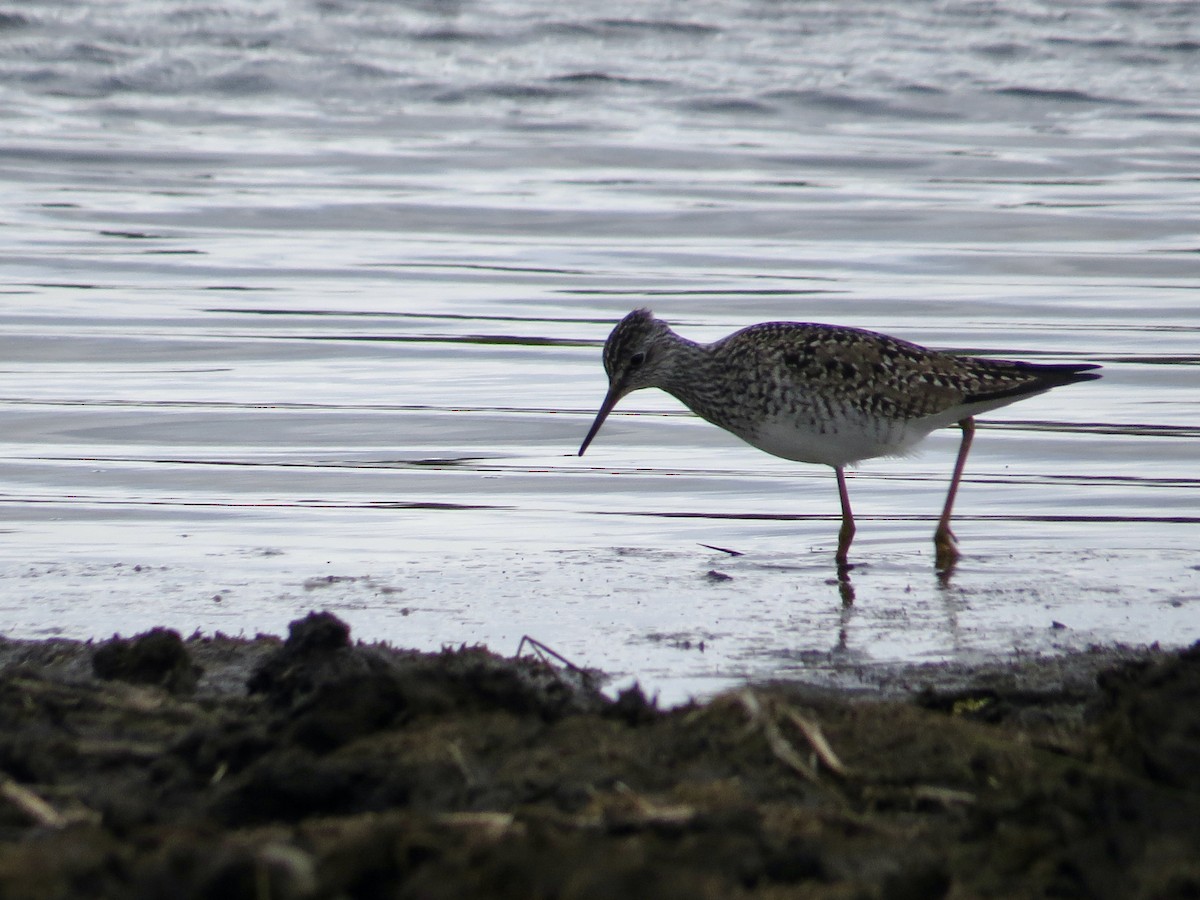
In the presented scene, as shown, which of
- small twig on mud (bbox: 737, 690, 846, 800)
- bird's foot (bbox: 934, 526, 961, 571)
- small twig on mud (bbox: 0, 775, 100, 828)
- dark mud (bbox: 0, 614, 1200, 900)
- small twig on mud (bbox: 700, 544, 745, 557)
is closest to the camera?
dark mud (bbox: 0, 614, 1200, 900)

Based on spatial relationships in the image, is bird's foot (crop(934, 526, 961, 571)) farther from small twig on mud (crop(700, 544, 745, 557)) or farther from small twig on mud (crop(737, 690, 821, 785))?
small twig on mud (crop(737, 690, 821, 785))

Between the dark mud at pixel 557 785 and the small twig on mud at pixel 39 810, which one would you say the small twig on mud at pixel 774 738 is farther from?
the small twig on mud at pixel 39 810

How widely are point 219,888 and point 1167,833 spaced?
70.4 inches

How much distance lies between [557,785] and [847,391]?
460cm

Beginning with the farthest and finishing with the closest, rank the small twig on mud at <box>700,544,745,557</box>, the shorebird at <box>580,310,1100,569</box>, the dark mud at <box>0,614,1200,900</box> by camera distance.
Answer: the shorebird at <box>580,310,1100,569</box>, the small twig on mud at <box>700,544,745,557</box>, the dark mud at <box>0,614,1200,900</box>

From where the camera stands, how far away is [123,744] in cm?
405

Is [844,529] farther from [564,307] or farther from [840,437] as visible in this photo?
[564,307]

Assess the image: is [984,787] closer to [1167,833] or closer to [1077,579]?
[1167,833]

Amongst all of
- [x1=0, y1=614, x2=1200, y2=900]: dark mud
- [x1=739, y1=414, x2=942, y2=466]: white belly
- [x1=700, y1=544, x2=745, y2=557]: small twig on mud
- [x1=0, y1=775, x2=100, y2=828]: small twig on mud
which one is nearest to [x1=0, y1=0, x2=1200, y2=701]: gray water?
[x1=700, y1=544, x2=745, y2=557]: small twig on mud

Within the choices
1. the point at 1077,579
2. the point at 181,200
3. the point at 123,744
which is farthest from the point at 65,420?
the point at 181,200

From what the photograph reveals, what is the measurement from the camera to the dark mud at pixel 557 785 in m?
2.97

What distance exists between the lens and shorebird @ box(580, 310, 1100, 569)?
317 inches

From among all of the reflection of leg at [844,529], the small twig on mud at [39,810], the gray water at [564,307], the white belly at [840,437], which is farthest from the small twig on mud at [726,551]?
the small twig on mud at [39,810]

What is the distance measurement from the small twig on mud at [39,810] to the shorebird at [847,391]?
4755 millimetres
